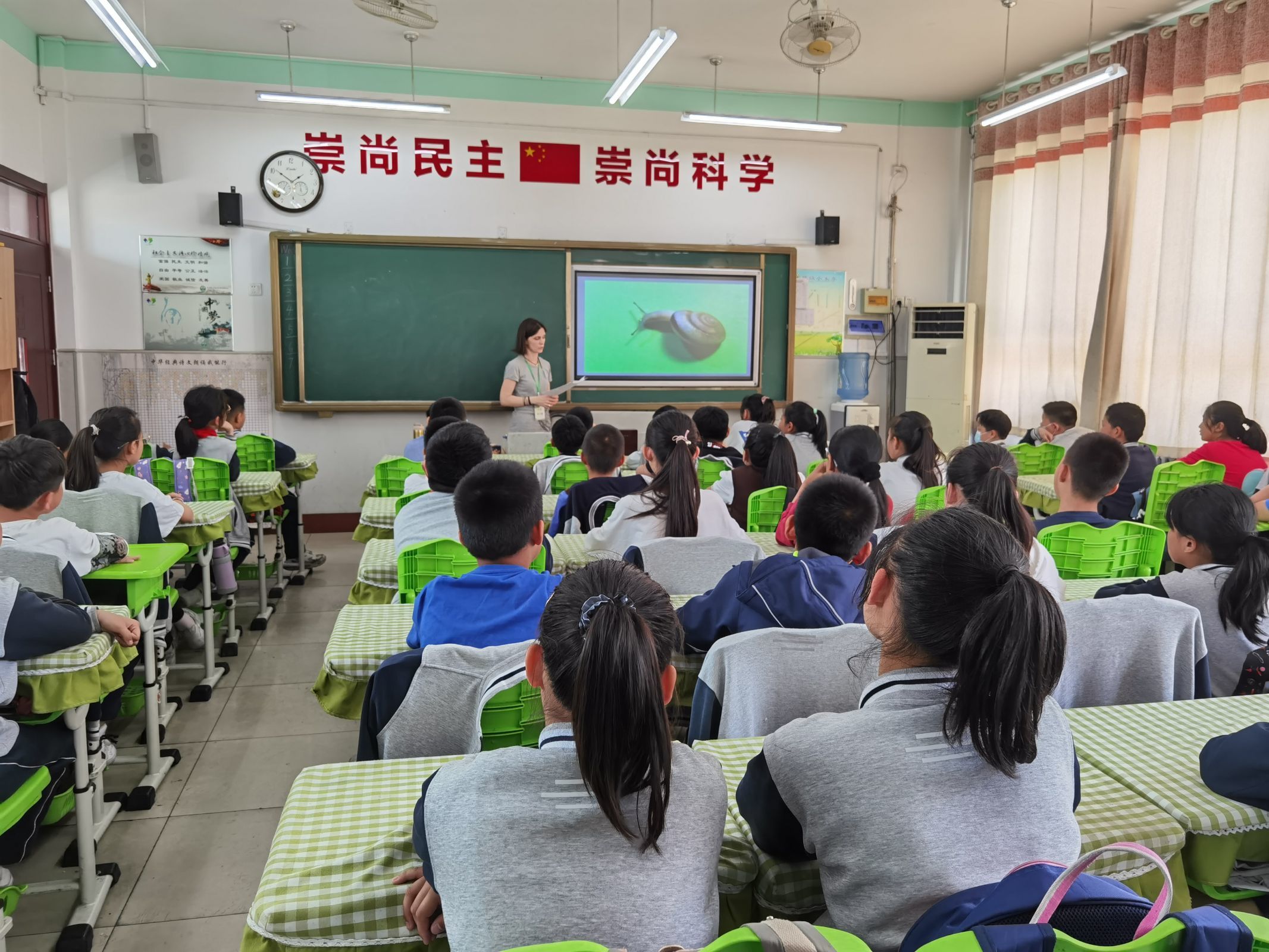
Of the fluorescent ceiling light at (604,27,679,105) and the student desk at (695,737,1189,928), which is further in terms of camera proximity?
the fluorescent ceiling light at (604,27,679,105)

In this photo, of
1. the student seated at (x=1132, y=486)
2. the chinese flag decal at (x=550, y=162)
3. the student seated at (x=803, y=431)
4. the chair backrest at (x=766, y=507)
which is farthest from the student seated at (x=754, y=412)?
the chinese flag decal at (x=550, y=162)

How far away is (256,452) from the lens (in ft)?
15.9

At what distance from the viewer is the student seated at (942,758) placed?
0.99 metres

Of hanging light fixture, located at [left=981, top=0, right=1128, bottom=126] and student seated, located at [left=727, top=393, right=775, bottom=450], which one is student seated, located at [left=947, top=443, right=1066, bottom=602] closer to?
student seated, located at [left=727, top=393, right=775, bottom=450]

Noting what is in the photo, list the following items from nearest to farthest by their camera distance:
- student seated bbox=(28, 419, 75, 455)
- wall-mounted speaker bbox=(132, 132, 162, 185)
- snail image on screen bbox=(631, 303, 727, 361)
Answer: student seated bbox=(28, 419, 75, 455), wall-mounted speaker bbox=(132, 132, 162, 185), snail image on screen bbox=(631, 303, 727, 361)

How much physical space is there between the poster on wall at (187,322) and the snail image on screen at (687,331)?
2.79 metres

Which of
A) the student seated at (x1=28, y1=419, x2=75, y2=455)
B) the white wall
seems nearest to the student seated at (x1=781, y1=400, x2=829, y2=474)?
the white wall

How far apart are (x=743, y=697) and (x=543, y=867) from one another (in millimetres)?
754

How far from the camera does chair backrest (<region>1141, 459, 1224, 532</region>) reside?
408 cm

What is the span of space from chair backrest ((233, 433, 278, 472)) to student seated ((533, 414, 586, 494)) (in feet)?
4.93

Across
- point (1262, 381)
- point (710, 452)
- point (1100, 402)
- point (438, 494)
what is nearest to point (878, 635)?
point (438, 494)

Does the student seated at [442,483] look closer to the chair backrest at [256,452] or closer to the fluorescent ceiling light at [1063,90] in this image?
the chair backrest at [256,452]

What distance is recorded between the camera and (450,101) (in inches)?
249

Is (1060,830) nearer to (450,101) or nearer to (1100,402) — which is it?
(1100,402)
